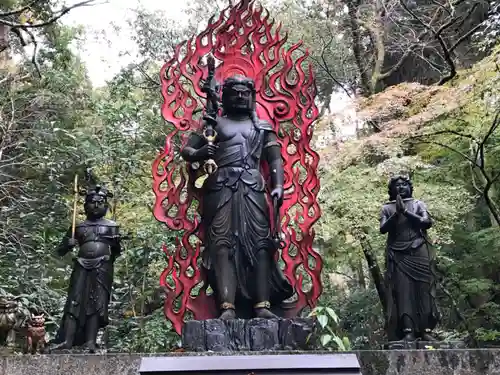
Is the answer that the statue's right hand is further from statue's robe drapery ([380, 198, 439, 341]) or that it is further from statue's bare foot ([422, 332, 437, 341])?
statue's bare foot ([422, 332, 437, 341])

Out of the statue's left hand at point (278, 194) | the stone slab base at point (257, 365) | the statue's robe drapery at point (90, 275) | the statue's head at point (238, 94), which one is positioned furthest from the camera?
the statue's head at point (238, 94)

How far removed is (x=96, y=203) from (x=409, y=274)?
3144 millimetres

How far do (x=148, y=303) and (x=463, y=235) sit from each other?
21.1 ft

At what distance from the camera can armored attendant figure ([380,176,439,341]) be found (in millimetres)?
5723

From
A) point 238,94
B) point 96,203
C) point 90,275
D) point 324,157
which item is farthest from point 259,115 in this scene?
point 324,157

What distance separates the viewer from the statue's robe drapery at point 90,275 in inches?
224

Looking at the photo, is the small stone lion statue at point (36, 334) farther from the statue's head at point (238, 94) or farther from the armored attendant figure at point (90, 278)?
the statue's head at point (238, 94)

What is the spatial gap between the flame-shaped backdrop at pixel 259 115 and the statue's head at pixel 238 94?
1.32ft

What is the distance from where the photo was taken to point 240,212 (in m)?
5.55

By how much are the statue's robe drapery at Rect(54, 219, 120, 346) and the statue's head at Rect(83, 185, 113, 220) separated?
9 centimetres

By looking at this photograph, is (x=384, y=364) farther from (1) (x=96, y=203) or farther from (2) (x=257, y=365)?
(1) (x=96, y=203)

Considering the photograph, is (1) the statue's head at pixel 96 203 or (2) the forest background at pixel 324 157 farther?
(2) the forest background at pixel 324 157

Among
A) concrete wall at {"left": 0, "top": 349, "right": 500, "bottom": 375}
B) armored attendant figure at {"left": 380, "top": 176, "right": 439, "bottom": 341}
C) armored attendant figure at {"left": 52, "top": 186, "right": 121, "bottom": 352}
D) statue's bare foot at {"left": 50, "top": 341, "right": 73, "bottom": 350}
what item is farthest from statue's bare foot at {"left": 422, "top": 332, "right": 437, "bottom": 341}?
statue's bare foot at {"left": 50, "top": 341, "right": 73, "bottom": 350}

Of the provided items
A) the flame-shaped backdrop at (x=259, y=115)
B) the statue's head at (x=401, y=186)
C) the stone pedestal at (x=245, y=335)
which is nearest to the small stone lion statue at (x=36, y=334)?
the flame-shaped backdrop at (x=259, y=115)
